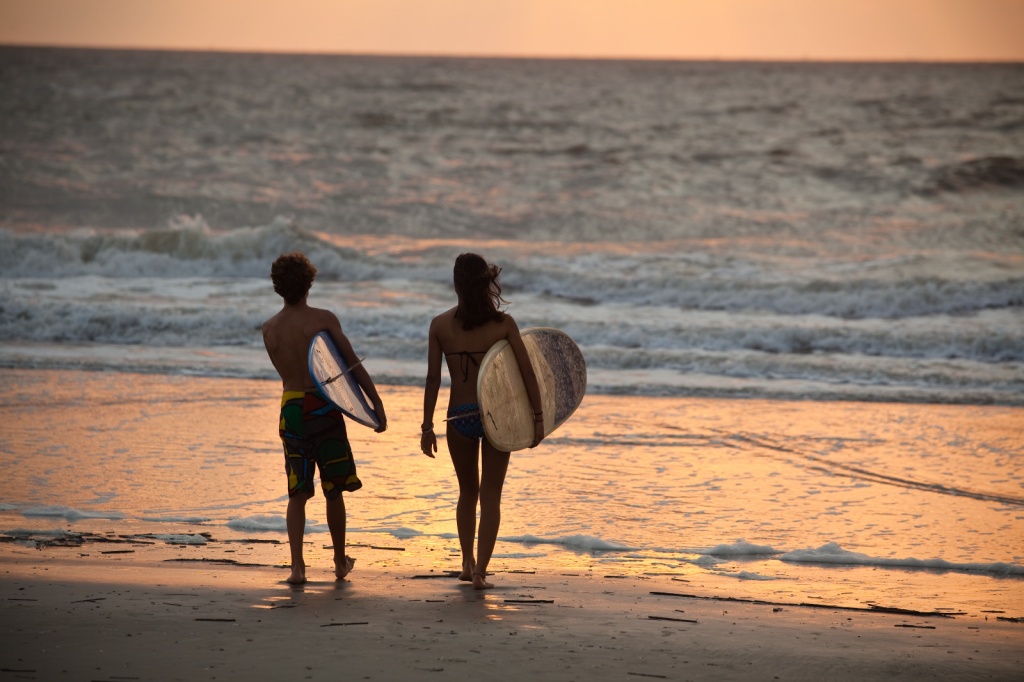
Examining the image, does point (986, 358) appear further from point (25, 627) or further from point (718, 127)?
point (718, 127)

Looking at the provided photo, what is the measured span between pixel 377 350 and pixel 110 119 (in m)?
29.1

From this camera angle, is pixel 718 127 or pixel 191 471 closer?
pixel 191 471

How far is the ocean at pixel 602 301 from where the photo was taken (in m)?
6.21

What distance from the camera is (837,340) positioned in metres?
13.5

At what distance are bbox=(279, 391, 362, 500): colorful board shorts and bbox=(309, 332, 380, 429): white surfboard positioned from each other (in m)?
0.07

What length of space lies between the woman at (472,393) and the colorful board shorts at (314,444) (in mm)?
368

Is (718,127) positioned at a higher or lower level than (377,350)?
higher

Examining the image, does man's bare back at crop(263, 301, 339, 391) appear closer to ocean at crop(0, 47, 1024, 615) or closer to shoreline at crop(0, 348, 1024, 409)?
ocean at crop(0, 47, 1024, 615)

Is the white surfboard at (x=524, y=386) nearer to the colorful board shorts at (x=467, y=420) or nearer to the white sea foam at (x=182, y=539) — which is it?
the colorful board shorts at (x=467, y=420)

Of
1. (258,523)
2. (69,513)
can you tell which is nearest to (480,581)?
(258,523)

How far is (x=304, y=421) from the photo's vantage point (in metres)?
4.80

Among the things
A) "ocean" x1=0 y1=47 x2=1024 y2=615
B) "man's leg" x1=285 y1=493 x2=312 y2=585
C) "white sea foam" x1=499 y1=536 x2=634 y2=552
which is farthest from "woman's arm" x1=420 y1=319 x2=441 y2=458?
"white sea foam" x1=499 y1=536 x2=634 y2=552

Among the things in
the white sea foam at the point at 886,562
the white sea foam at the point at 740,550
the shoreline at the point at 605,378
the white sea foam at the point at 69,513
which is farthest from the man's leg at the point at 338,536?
the shoreline at the point at 605,378

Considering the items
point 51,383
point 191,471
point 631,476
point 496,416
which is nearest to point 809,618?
point 496,416
